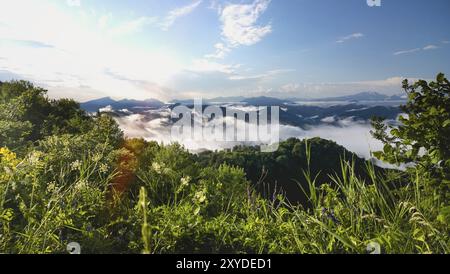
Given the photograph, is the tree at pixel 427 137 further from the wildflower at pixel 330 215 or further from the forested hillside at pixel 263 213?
the wildflower at pixel 330 215

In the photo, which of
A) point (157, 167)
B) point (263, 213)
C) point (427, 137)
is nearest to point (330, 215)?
point (263, 213)

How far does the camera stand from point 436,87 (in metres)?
3.88

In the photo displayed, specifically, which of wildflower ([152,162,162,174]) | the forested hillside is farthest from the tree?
wildflower ([152,162,162,174])

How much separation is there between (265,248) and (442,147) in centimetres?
174

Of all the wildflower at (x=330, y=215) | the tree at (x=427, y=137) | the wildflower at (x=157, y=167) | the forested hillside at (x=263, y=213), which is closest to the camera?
the forested hillside at (x=263, y=213)

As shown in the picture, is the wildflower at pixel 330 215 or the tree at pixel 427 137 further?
the tree at pixel 427 137

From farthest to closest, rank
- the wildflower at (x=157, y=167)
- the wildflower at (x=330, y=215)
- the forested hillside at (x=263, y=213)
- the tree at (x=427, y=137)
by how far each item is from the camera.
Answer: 1. the wildflower at (x=157, y=167)
2. the tree at (x=427, y=137)
3. the wildflower at (x=330, y=215)
4. the forested hillside at (x=263, y=213)

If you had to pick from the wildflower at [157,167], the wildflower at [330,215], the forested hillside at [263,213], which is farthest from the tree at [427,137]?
the wildflower at [157,167]

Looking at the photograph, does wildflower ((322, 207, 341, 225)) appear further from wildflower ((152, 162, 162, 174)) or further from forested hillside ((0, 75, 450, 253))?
wildflower ((152, 162, 162, 174))

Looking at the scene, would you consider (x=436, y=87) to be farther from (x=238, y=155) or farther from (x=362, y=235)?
(x=238, y=155)

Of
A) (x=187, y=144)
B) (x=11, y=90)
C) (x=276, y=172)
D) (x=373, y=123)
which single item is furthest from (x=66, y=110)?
(x=373, y=123)

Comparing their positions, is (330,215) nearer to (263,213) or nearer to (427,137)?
(263,213)

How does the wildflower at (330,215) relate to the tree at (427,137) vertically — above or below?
below
